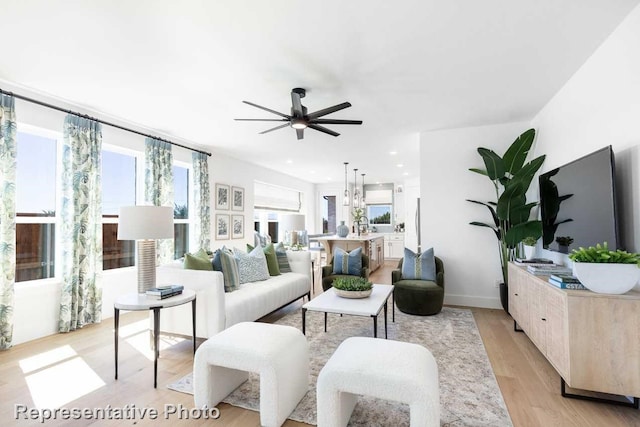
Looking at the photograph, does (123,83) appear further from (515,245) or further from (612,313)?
(515,245)

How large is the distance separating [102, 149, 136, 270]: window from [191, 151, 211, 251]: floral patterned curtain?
1.03 m

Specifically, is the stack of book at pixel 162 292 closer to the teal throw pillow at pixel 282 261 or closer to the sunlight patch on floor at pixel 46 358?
the sunlight patch on floor at pixel 46 358

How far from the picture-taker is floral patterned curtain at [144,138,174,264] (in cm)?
459

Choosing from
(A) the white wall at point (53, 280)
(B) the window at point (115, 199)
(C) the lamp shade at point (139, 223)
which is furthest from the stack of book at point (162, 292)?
(B) the window at point (115, 199)

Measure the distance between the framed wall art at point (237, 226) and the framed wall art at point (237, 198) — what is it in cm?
19

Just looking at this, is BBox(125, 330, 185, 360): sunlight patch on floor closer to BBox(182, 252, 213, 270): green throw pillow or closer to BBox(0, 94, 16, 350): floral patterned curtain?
BBox(182, 252, 213, 270): green throw pillow

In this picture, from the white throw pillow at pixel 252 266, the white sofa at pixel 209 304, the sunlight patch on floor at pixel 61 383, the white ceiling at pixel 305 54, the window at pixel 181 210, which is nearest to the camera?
the white ceiling at pixel 305 54

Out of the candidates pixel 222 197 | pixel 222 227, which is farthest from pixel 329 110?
pixel 222 227

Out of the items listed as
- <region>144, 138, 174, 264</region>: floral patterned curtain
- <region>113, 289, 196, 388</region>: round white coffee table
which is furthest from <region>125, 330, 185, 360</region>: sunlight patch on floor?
<region>144, 138, 174, 264</region>: floral patterned curtain

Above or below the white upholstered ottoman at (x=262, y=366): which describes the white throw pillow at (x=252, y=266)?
above

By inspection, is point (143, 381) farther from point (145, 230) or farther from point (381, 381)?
point (381, 381)

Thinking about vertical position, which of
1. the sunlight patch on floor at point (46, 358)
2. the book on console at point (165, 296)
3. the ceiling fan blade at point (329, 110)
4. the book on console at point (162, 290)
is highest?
the ceiling fan blade at point (329, 110)

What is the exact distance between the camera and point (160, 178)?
472 centimetres

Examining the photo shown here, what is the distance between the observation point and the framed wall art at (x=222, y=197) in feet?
20.1
